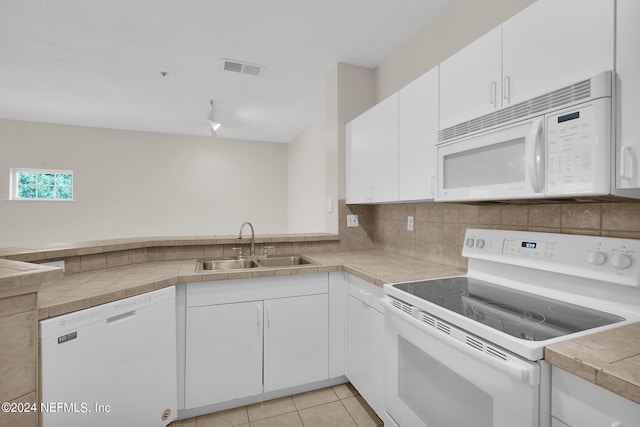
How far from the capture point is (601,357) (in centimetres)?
74

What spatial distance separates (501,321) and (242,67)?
2.91 metres

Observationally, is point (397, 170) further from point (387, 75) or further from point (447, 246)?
point (387, 75)

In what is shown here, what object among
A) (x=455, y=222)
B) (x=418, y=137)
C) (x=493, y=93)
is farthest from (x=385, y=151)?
(x=493, y=93)

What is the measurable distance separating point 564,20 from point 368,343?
1.68 metres

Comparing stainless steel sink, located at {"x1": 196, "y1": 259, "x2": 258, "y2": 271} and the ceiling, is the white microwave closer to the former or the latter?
the ceiling

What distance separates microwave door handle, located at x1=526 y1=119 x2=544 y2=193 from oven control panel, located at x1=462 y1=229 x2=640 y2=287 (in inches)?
12.5

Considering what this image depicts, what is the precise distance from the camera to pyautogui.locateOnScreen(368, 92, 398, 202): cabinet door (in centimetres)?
202

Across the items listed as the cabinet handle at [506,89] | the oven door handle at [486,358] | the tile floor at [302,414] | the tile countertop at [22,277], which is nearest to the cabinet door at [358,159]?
the cabinet handle at [506,89]

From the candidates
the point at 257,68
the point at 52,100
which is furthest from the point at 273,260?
the point at 52,100

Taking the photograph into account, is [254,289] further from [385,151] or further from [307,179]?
Answer: [307,179]

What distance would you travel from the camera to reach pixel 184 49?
102 inches

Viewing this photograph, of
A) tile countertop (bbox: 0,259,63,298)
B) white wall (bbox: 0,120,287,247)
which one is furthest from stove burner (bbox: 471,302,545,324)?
white wall (bbox: 0,120,287,247)

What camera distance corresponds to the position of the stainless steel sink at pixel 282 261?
2348mm

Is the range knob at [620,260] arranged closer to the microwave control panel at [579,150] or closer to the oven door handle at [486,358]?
the microwave control panel at [579,150]
